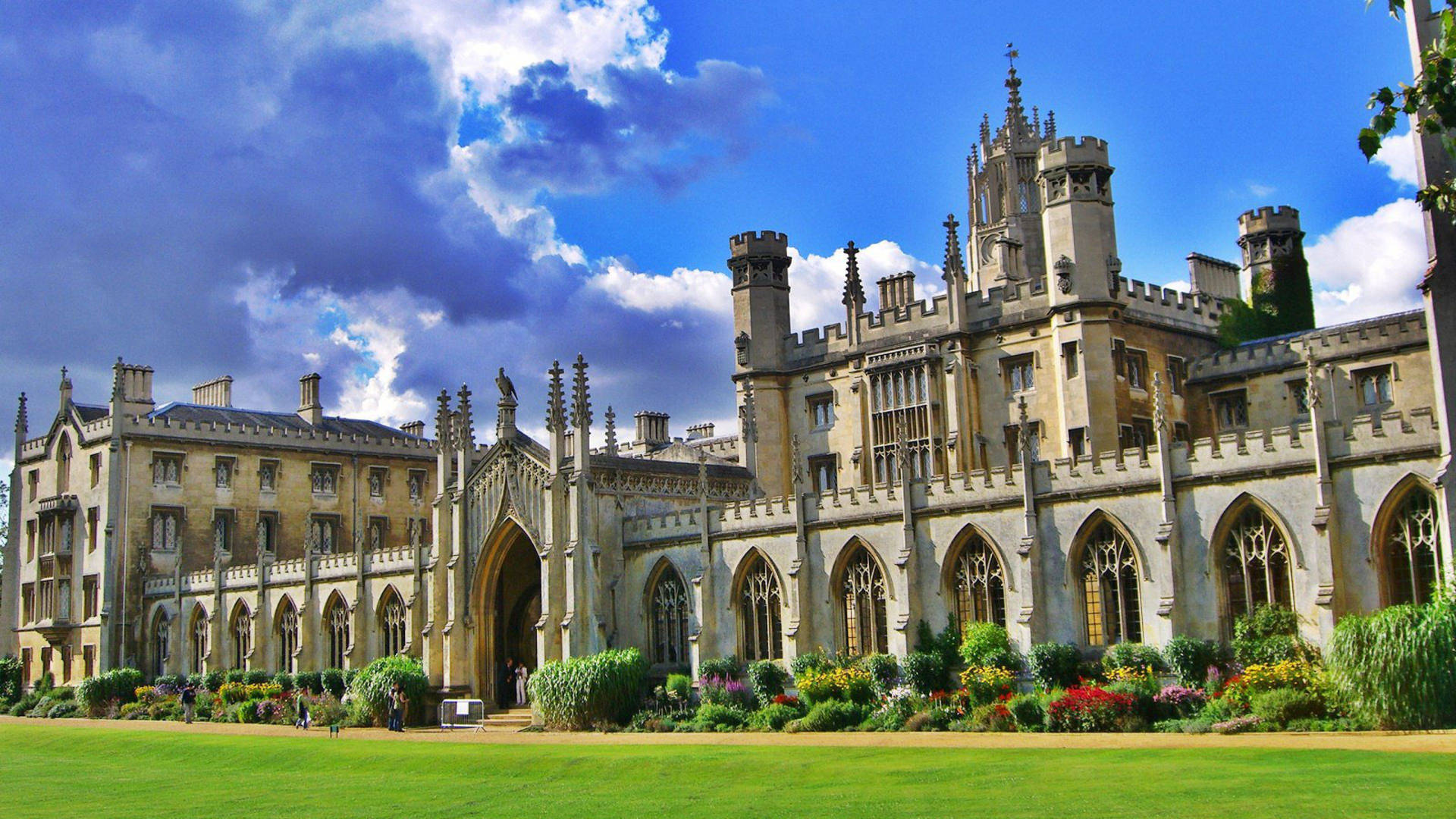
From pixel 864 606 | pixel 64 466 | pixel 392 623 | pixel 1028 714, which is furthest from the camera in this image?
pixel 64 466

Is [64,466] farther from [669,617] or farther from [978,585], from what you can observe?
[978,585]

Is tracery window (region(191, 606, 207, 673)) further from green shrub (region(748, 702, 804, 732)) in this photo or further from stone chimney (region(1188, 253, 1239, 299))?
stone chimney (region(1188, 253, 1239, 299))

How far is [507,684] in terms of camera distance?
1754 inches

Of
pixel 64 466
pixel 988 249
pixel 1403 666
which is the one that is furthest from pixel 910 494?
pixel 64 466

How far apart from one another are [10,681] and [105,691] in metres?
11.4

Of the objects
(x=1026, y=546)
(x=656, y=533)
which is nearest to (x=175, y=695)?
(x=656, y=533)

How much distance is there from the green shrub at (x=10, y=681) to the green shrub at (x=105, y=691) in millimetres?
9323

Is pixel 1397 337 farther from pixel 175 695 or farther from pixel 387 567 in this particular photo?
pixel 175 695

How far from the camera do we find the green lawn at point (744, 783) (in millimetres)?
16594

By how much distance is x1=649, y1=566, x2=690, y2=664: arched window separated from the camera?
4003 centimetres

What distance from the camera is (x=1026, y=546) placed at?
32.3 m

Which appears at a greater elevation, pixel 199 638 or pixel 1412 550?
pixel 199 638

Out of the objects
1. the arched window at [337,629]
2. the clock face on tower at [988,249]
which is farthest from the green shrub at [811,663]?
the clock face on tower at [988,249]

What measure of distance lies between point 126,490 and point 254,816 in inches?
1636
